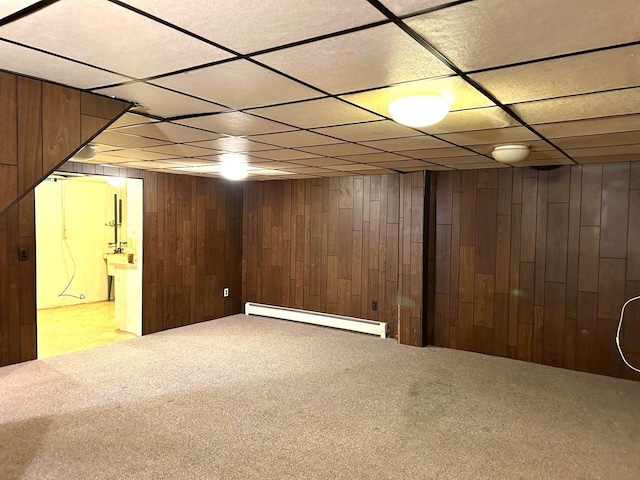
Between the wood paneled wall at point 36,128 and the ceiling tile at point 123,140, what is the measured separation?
3.44 feet

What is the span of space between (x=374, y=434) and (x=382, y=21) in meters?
2.54

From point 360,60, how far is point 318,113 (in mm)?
793

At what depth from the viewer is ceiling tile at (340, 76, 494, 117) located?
1924 millimetres

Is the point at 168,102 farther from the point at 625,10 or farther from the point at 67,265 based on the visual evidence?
the point at 67,265

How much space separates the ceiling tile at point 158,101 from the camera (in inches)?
81.6

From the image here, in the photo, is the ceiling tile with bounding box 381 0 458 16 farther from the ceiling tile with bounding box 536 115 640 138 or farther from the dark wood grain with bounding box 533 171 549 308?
the dark wood grain with bounding box 533 171 549 308

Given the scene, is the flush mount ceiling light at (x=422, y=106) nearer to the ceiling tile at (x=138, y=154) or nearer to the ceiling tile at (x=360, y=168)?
the ceiling tile at (x=360, y=168)

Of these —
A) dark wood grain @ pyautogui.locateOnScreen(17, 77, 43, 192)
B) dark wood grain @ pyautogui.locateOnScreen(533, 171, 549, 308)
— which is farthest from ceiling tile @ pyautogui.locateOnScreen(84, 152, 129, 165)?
dark wood grain @ pyautogui.locateOnScreen(533, 171, 549, 308)

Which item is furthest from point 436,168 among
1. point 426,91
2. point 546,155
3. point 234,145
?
point 426,91

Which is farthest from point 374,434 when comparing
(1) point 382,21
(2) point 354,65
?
(1) point 382,21

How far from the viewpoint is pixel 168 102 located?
229cm

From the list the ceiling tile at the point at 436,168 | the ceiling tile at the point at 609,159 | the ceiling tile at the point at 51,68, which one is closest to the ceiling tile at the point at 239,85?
the ceiling tile at the point at 51,68

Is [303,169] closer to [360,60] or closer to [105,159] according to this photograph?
[105,159]

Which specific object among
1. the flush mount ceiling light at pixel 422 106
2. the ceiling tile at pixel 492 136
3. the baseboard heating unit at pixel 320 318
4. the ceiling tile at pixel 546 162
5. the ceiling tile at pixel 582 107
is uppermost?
the ceiling tile at pixel 546 162
